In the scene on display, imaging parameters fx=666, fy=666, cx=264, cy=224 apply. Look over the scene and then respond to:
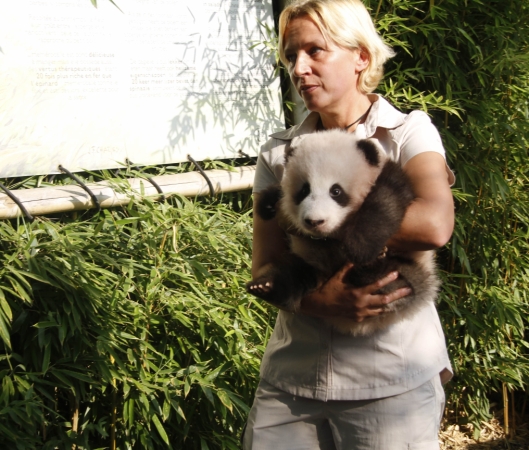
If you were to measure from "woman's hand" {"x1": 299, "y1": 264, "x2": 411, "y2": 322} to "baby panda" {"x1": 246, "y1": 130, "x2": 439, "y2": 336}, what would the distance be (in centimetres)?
2

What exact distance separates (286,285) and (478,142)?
7.39 ft

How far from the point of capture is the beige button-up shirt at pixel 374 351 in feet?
6.14

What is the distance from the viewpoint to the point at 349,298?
1.81 metres

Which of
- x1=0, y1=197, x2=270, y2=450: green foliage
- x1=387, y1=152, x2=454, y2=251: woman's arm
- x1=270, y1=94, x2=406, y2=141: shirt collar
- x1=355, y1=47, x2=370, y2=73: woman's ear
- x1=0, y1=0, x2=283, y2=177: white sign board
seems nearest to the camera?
x1=387, y1=152, x2=454, y2=251: woman's arm

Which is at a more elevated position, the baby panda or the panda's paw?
the baby panda

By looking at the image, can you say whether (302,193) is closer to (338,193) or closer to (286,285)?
(338,193)

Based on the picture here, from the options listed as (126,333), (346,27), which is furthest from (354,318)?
(126,333)

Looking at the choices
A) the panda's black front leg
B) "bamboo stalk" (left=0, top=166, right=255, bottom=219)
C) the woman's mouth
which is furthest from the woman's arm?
"bamboo stalk" (left=0, top=166, right=255, bottom=219)

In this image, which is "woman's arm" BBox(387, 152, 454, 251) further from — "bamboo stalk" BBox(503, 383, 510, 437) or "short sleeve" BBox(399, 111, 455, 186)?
"bamboo stalk" BBox(503, 383, 510, 437)

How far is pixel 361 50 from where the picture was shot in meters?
2.10

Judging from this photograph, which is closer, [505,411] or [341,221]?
[341,221]

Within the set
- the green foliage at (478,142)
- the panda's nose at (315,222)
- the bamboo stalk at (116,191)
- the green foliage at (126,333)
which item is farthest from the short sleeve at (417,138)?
the green foliage at (478,142)

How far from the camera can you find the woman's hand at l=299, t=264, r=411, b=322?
182cm

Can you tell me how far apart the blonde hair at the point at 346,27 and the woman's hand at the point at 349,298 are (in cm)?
66
